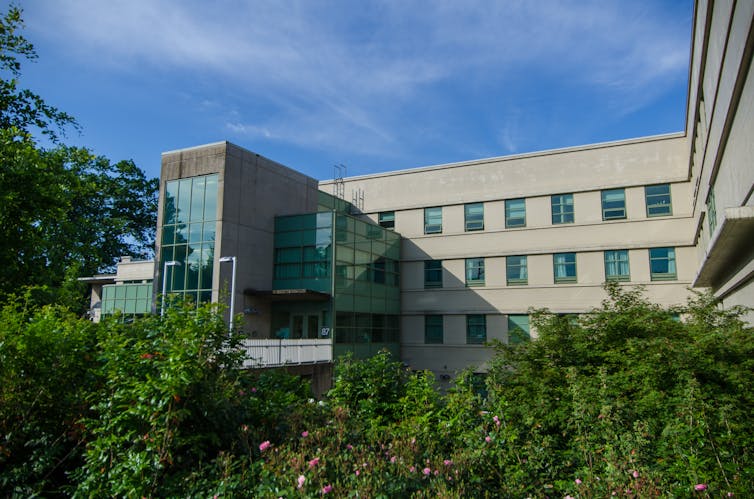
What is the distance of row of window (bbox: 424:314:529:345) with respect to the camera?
30822 millimetres

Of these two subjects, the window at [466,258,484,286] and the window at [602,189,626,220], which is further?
the window at [466,258,484,286]

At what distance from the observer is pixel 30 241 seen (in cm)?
1312

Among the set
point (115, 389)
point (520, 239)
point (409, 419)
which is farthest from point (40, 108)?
point (520, 239)

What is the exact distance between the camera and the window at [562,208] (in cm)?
3044

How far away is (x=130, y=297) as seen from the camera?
115ft

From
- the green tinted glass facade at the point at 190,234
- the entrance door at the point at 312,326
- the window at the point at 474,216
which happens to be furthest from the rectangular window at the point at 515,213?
the green tinted glass facade at the point at 190,234

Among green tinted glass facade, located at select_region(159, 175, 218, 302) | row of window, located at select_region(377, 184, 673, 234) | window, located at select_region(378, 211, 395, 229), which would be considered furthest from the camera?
window, located at select_region(378, 211, 395, 229)

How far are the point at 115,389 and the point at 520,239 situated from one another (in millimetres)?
28219

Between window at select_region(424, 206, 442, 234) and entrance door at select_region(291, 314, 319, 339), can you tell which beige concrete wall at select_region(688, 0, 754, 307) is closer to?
window at select_region(424, 206, 442, 234)

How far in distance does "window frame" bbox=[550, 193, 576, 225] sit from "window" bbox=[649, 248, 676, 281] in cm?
467

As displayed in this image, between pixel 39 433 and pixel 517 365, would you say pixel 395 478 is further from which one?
pixel 517 365

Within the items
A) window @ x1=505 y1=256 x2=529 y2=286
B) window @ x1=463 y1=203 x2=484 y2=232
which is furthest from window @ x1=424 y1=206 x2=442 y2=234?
window @ x1=505 y1=256 x2=529 y2=286

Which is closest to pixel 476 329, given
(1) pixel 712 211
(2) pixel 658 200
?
(2) pixel 658 200

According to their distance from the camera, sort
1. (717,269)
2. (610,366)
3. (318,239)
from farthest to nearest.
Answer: (318,239), (717,269), (610,366)
